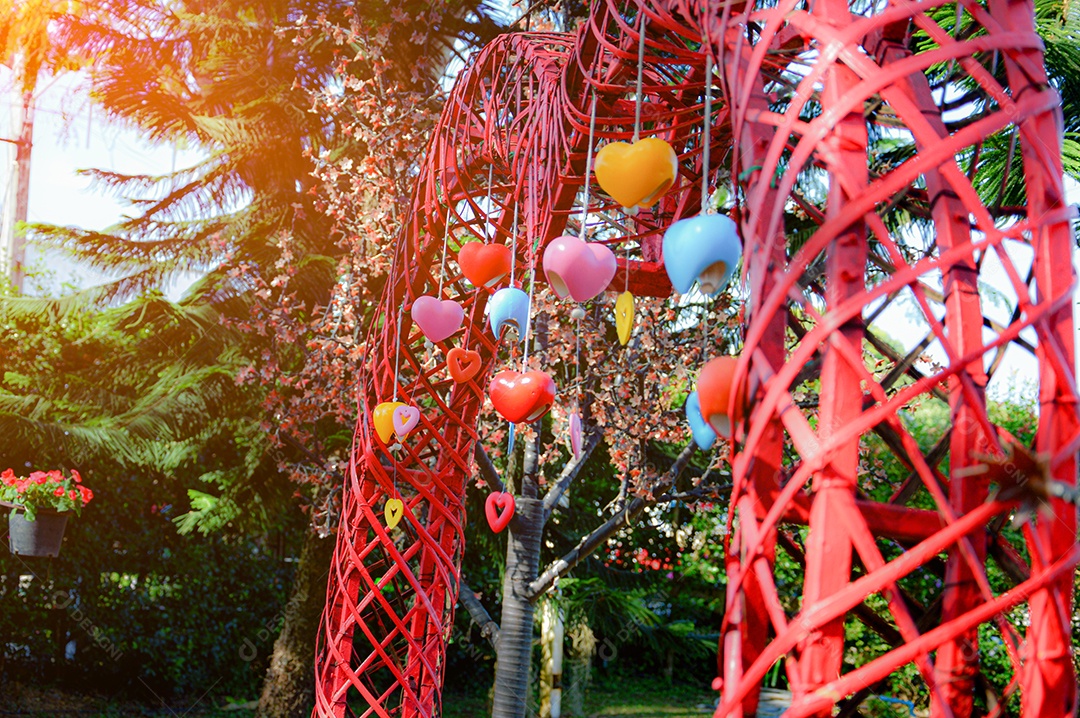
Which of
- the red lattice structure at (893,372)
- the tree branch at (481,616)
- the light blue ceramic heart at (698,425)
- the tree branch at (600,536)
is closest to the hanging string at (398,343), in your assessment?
the light blue ceramic heart at (698,425)

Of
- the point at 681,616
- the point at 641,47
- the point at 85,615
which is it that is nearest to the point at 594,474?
the point at 681,616

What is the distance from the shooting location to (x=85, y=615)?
241 inches

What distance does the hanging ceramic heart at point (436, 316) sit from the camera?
83.0 inches

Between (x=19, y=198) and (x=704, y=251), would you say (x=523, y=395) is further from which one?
(x=19, y=198)

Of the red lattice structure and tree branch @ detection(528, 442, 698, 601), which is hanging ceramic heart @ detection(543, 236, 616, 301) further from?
tree branch @ detection(528, 442, 698, 601)

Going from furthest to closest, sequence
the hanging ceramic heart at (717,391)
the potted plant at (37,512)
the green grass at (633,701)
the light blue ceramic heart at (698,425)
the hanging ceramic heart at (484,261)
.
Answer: the green grass at (633,701), the potted plant at (37,512), the hanging ceramic heart at (484,261), the light blue ceramic heart at (698,425), the hanging ceramic heart at (717,391)

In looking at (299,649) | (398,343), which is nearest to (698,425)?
(398,343)

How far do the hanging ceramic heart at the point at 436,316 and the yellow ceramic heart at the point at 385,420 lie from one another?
29 centimetres

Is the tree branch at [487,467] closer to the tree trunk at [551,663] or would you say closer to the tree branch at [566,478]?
the tree branch at [566,478]

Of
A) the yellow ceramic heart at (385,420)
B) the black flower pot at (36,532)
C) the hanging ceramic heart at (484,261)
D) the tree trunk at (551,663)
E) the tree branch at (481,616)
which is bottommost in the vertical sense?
the tree trunk at (551,663)

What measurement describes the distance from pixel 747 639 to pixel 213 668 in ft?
22.3

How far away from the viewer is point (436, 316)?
83.4 inches

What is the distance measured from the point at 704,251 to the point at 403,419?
1.43m

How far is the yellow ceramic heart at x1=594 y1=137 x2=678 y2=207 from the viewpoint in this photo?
126 centimetres
